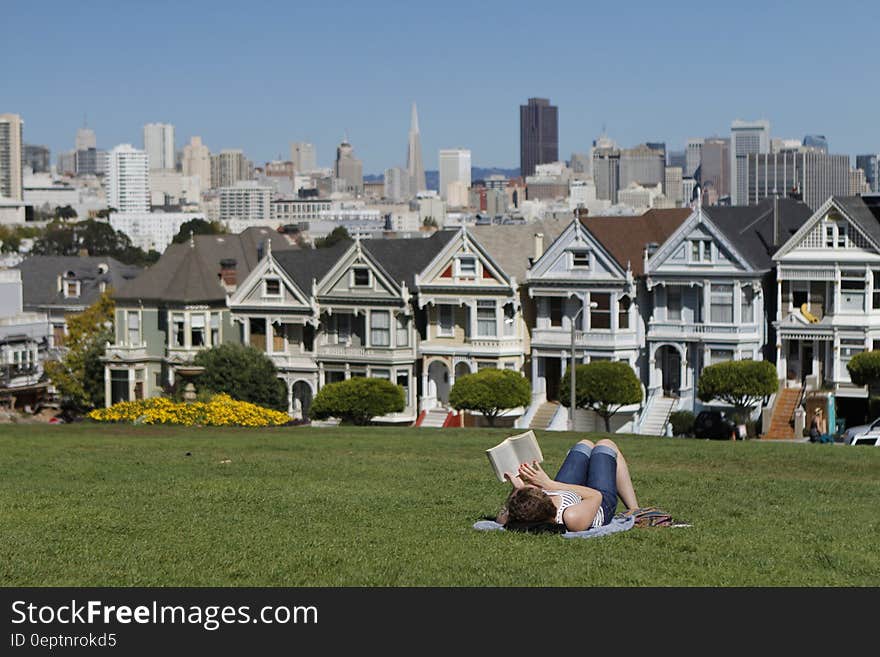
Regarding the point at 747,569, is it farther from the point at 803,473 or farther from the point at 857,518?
the point at 803,473

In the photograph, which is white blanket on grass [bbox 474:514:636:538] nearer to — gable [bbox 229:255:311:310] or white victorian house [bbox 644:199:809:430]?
white victorian house [bbox 644:199:809:430]

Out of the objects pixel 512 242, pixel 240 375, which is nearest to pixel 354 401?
pixel 240 375

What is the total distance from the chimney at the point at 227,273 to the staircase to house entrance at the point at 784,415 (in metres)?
23.0

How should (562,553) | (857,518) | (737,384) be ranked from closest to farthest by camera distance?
1. (562,553)
2. (857,518)
3. (737,384)

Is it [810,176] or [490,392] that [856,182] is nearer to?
[810,176]

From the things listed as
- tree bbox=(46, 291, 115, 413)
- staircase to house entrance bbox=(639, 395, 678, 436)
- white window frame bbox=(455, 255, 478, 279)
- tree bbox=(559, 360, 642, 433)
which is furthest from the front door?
tree bbox=(46, 291, 115, 413)

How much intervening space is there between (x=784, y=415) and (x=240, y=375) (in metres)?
18.7

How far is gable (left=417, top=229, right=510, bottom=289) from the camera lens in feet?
192

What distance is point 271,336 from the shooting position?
62.8m

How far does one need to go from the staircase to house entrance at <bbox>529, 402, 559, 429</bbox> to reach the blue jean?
35.3 metres

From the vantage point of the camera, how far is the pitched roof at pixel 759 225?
55.1 metres

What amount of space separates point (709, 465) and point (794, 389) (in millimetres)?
23356

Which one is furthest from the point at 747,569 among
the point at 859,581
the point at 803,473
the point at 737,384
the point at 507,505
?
the point at 737,384

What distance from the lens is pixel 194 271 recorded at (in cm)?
6550
